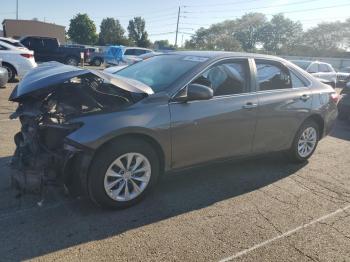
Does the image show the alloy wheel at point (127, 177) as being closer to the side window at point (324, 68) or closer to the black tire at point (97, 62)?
the side window at point (324, 68)

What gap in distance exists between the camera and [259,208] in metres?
4.15

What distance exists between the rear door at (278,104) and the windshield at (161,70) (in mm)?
1028

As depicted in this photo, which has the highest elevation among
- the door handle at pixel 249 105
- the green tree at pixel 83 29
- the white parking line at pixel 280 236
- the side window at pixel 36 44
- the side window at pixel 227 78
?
the green tree at pixel 83 29

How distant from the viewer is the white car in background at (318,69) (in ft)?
52.1

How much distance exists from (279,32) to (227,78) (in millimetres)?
98970

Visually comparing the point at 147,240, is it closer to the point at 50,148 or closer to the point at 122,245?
the point at 122,245

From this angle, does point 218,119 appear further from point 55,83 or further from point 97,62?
point 97,62

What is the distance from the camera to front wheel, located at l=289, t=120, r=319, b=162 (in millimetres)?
5508

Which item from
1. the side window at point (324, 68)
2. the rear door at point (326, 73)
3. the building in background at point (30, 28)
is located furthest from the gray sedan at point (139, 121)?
the building in background at point (30, 28)

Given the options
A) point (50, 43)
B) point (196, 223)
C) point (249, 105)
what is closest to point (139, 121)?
point (196, 223)

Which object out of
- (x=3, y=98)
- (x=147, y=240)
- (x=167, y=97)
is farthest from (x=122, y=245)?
(x=3, y=98)

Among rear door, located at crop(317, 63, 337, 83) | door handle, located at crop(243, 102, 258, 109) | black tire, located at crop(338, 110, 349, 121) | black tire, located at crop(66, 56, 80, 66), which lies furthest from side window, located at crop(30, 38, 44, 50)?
door handle, located at crop(243, 102, 258, 109)

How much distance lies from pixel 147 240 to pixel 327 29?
85517 mm

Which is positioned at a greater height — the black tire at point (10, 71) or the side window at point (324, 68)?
the side window at point (324, 68)
